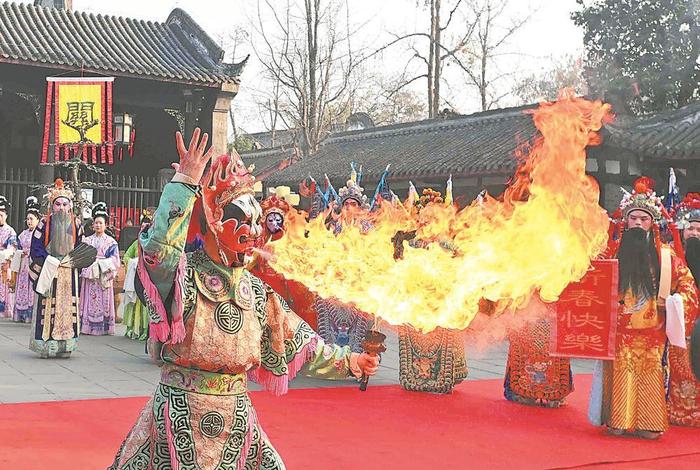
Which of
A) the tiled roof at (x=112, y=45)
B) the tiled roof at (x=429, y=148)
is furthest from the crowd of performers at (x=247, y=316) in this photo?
the tiled roof at (x=429, y=148)

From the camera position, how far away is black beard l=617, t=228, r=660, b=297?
5.92 meters

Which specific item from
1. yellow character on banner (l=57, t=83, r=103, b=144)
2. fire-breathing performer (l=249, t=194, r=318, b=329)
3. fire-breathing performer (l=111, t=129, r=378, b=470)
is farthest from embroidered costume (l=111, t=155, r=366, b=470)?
yellow character on banner (l=57, t=83, r=103, b=144)

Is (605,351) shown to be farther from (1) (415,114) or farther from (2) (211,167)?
(1) (415,114)

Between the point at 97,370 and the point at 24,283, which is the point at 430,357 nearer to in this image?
the point at 97,370

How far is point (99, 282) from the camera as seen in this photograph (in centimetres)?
1113

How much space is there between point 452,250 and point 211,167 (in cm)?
294

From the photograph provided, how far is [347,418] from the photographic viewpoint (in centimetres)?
617

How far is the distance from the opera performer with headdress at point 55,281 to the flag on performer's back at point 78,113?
7.69 m

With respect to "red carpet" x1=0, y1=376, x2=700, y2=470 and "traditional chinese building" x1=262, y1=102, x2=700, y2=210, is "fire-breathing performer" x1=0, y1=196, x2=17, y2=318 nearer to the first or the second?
"traditional chinese building" x1=262, y1=102, x2=700, y2=210

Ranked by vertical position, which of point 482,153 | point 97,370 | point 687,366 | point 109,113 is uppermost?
point 109,113

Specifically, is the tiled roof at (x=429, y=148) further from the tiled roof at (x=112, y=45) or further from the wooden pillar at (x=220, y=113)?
the tiled roof at (x=112, y=45)

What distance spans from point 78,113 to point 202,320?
1426 centimetres

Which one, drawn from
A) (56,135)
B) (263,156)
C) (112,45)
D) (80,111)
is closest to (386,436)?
(56,135)

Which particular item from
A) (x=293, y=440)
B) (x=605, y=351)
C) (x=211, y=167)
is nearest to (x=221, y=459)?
(x=211, y=167)
